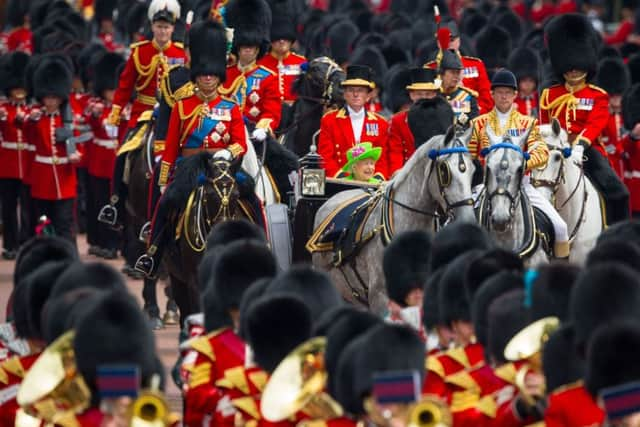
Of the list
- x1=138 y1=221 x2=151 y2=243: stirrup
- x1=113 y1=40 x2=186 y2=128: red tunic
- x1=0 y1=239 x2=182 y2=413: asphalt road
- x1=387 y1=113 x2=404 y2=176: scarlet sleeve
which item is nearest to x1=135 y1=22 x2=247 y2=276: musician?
x1=0 y1=239 x2=182 y2=413: asphalt road

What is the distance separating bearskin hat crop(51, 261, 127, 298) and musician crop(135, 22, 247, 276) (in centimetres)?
365

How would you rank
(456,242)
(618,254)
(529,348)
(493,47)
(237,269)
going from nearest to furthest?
1. (529,348)
2. (618,254)
3. (237,269)
4. (456,242)
5. (493,47)

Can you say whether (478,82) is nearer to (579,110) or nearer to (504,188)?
(579,110)

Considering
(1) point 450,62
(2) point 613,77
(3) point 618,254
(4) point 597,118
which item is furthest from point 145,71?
(3) point 618,254

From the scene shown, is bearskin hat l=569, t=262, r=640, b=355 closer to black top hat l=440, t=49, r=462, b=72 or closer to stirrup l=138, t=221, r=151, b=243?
stirrup l=138, t=221, r=151, b=243

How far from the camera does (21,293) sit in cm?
870

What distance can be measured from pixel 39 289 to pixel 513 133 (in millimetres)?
4766

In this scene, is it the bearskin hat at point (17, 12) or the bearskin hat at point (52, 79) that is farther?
the bearskin hat at point (17, 12)

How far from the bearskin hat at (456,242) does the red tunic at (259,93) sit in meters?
4.88

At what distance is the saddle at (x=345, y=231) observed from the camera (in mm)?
11734

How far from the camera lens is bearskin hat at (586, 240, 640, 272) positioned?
8.33 meters

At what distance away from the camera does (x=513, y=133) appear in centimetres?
1273

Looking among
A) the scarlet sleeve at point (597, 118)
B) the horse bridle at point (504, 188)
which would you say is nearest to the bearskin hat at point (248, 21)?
the scarlet sleeve at point (597, 118)

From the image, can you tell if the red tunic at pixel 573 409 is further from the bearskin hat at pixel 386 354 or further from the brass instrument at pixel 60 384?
the brass instrument at pixel 60 384
